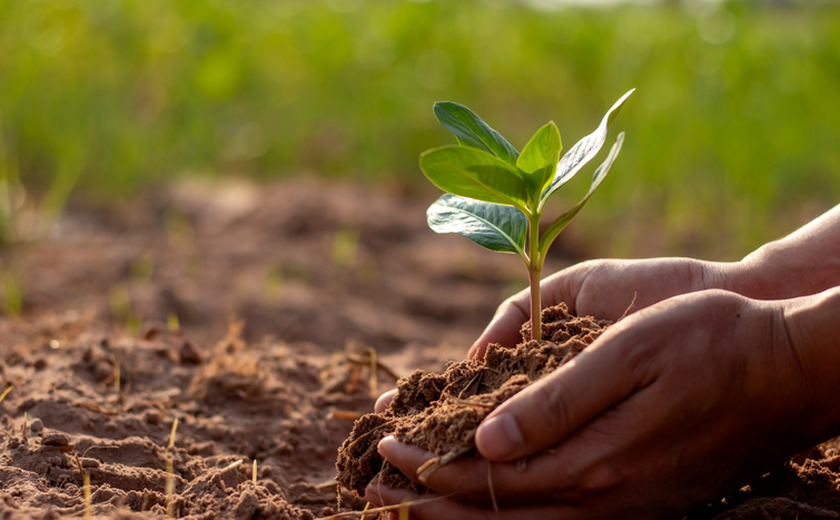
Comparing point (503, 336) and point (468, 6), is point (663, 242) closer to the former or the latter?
point (503, 336)

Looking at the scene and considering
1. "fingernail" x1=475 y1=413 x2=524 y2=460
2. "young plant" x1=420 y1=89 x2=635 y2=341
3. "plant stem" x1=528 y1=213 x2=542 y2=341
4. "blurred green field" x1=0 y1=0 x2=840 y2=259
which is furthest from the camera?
"blurred green field" x1=0 y1=0 x2=840 y2=259

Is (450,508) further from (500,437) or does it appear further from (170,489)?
(170,489)

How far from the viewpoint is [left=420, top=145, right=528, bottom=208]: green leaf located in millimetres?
1065

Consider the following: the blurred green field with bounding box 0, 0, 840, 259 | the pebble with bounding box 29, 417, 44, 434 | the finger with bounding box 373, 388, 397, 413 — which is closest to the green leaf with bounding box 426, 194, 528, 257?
the finger with bounding box 373, 388, 397, 413

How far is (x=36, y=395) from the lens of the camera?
5.08 feet

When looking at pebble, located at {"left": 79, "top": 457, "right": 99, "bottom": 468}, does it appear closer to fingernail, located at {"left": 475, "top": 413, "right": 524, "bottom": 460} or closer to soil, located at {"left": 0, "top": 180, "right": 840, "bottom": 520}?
soil, located at {"left": 0, "top": 180, "right": 840, "bottom": 520}

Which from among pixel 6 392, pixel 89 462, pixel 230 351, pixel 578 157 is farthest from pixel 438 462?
pixel 230 351

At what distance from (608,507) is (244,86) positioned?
6087 millimetres

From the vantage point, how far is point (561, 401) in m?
0.99

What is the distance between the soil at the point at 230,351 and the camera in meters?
1.24

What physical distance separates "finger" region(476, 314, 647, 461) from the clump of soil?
0.07 meters

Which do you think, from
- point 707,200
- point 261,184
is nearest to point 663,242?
point 707,200

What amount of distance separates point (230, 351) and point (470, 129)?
121 centimetres

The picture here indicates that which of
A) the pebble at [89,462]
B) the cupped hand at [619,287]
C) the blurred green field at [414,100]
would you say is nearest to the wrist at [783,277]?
the cupped hand at [619,287]
